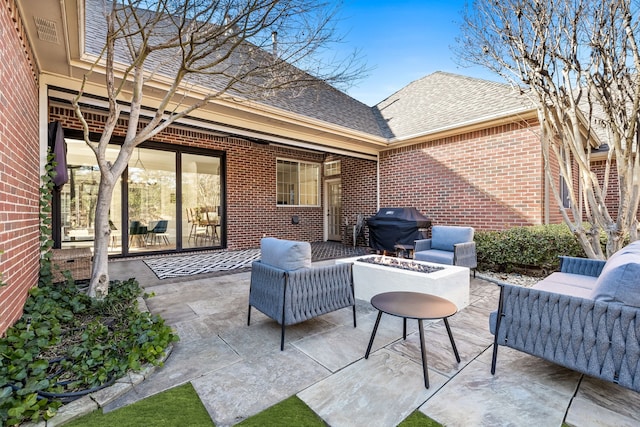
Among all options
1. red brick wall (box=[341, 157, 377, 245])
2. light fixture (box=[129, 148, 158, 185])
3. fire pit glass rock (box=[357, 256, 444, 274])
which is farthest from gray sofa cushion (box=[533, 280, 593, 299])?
light fixture (box=[129, 148, 158, 185])

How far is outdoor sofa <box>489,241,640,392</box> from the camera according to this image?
1.79m

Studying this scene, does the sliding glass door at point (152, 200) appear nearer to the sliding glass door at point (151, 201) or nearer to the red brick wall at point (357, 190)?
the sliding glass door at point (151, 201)

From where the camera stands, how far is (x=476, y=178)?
6.86 meters

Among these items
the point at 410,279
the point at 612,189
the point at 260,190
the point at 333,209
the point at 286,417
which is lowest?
the point at 286,417

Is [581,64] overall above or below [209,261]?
above

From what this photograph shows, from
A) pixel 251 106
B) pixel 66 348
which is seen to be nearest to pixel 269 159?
pixel 251 106

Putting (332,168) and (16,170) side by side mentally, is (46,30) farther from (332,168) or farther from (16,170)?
(332,168)

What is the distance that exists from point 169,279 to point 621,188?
668cm

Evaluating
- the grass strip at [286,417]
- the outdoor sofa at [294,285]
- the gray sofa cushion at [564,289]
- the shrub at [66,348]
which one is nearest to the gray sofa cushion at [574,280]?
the gray sofa cushion at [564,289]

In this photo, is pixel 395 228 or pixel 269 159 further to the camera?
pixel 269 159

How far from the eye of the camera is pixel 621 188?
3801 millimetres

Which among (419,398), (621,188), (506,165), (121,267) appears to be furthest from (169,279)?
(506,165)

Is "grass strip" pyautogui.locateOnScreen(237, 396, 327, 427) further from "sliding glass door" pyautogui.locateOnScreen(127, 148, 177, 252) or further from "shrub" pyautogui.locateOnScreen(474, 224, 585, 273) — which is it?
"sliding glass door" pyautogui.locateOnScreen(127, 148, 177, 252)

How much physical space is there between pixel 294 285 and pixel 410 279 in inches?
61.7
